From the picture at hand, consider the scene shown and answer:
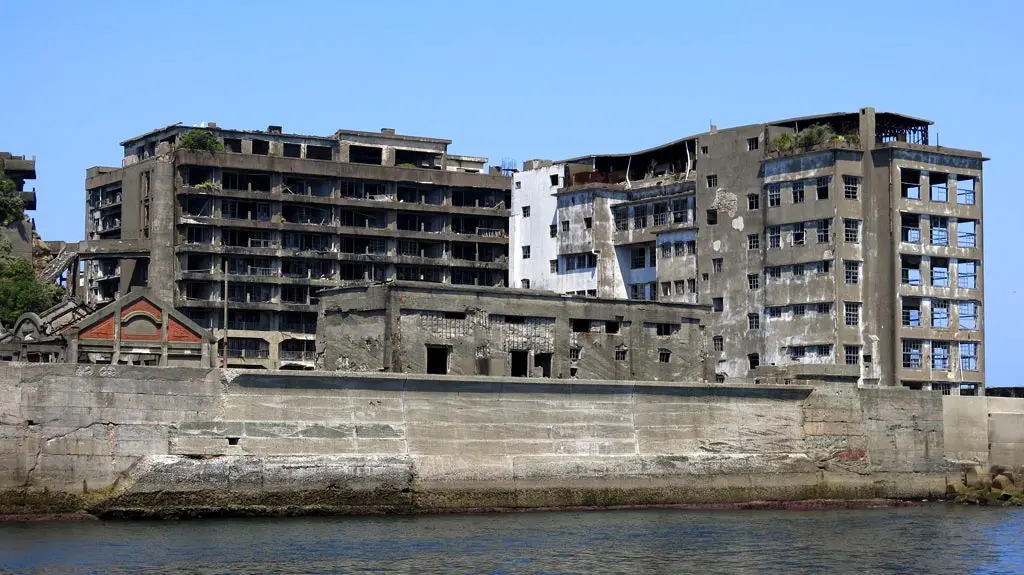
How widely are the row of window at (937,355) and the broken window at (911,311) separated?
4.12 feet

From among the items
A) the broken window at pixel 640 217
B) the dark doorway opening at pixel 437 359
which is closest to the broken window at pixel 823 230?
the broken window at pixel 640 217

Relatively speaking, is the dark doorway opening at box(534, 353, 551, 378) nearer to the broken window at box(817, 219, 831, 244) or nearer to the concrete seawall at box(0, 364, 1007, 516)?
the concrete seawall at box(0, 364, 1007, 516)

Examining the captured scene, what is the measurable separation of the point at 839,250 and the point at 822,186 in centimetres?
446

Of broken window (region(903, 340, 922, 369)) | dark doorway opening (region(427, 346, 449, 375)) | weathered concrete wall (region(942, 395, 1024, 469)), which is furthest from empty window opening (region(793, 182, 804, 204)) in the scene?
dark doorway opening (region(427, 346, 449, 375))

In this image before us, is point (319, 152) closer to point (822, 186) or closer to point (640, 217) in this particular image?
point (640, 217)

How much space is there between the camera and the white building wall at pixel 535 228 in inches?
4756

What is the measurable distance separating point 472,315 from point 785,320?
2868 centimetres

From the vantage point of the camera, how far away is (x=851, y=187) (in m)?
99.6

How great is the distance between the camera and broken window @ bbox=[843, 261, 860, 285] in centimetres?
9900

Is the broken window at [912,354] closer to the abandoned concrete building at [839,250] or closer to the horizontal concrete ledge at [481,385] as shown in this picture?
the abandoned concrete building at [839,250]

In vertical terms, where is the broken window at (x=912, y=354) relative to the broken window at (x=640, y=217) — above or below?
below

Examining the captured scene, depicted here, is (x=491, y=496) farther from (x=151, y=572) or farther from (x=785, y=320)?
(x=785, y=320)

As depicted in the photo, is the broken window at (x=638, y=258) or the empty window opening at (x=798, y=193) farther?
the broken window at (x=638, y=258)

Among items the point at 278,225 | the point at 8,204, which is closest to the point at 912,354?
the point at 278,225
